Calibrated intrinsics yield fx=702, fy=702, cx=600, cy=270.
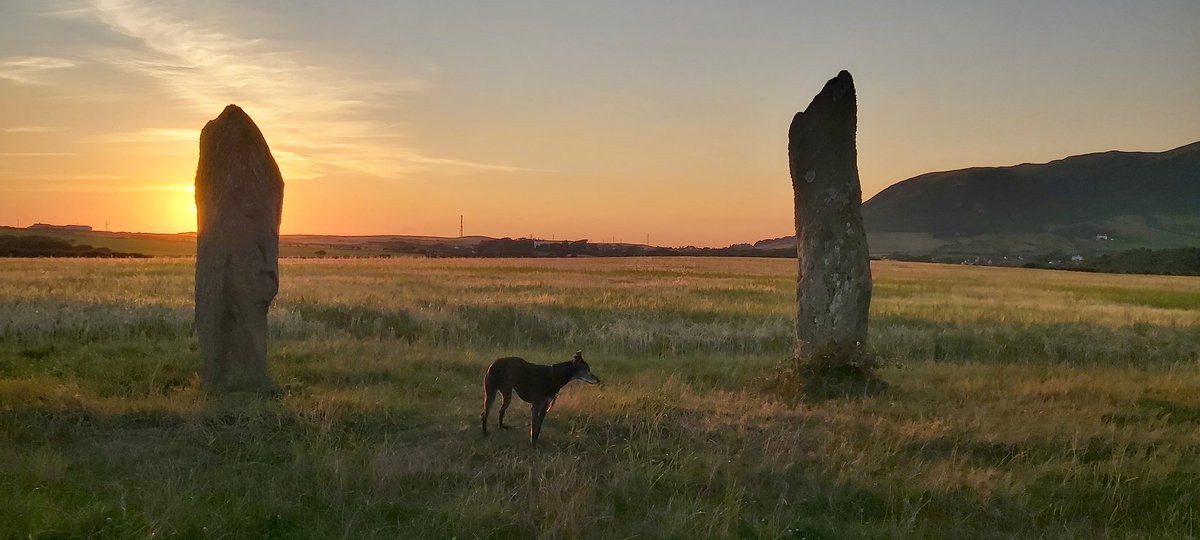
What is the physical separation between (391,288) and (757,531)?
2802cm

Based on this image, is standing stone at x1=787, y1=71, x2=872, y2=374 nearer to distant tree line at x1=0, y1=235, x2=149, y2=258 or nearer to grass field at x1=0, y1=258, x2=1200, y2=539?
grass field at x1=0, y1=258, x2=1200, y2=539

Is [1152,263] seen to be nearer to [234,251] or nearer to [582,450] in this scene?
[582,450]

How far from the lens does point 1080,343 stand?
1856 cm

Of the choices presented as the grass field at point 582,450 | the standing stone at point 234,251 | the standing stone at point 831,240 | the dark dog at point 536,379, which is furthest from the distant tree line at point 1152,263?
the standing stone at point 234,251

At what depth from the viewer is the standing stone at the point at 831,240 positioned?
39.8ft

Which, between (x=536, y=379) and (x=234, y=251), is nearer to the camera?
(x=536, y=379)

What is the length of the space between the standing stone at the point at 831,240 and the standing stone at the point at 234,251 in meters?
8.81

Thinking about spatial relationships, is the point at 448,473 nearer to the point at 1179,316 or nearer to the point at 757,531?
the point at 757,531

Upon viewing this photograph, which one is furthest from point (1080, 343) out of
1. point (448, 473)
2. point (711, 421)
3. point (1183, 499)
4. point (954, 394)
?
point (448, 473)

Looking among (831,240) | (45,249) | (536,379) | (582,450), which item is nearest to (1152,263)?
(831,240)

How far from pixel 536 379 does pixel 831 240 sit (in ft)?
22.4

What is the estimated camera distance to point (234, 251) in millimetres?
10922

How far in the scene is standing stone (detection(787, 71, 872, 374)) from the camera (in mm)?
12117

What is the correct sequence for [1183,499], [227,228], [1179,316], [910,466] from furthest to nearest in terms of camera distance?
1. [1179,316]
2. [227,228]
3. [910,466]
4. [1183,499]
